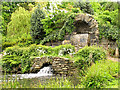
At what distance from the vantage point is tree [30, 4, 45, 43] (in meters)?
11.6

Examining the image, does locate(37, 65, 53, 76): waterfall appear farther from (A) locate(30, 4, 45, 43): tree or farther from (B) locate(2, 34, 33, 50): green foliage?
(B) locate(2, 34, 33, 50): green foliage

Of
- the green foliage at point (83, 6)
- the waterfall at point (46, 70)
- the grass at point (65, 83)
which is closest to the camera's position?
the grass at point (65, 83)

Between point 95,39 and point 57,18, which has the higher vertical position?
point 57,18

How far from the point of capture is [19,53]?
8.27 m

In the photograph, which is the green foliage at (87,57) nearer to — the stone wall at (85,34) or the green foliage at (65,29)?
the stone wall at (85,34)

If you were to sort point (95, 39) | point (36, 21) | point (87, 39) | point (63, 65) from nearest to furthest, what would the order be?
1. point (63, 65)
2. point (87, 39)
3. point (95, 39)
4. point (36, 21)

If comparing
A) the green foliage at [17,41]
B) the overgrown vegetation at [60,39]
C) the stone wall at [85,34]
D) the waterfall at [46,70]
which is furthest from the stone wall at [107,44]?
the green foliage at [17,41]

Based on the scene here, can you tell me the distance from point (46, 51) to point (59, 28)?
3647 mm

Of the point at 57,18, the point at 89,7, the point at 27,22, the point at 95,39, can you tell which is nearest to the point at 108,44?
the point at 95,39

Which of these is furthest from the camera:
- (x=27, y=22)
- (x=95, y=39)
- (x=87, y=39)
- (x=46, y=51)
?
(x=27, y=22)

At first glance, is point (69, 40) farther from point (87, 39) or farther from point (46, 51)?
point (46, 51)

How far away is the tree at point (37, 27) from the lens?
38.1ft

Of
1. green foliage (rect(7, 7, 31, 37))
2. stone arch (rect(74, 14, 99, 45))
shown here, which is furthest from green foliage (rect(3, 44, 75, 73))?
green foliage (rect(7, 7, 31, 37))

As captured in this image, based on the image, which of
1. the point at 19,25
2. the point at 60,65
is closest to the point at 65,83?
the point at 60,65
